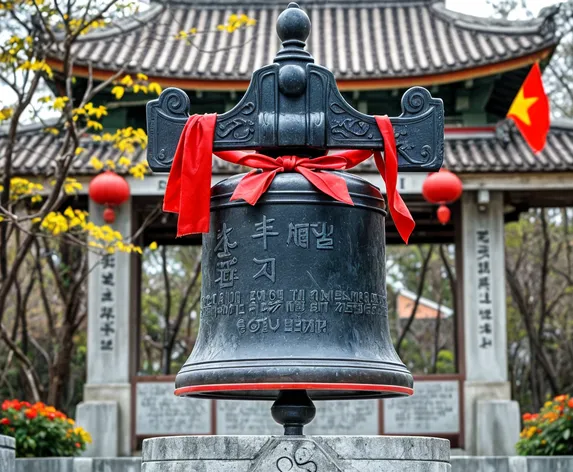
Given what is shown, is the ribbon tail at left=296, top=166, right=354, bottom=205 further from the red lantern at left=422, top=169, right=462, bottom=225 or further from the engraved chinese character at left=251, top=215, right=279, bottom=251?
the red lantern at left=422, top=169, right=462, bottom=225

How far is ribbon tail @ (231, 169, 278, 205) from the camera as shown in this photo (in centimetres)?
470

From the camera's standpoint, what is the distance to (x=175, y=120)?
16.0 ft

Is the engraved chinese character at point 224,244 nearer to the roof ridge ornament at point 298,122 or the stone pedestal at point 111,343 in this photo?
the roof ridge ornament at point 298,122

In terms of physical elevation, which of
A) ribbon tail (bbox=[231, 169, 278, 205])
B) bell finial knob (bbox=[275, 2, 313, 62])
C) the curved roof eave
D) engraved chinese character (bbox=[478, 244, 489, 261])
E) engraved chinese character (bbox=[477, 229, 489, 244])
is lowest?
ribbon tail (bbox=[231, 169, 278, 205])

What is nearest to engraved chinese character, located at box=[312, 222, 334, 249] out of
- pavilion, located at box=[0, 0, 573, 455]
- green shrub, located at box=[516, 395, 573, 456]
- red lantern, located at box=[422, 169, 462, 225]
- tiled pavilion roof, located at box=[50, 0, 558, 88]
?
green shrub, located at box=[516, 395, 573, 456]

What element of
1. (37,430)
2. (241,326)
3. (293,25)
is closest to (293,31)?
(293,25)

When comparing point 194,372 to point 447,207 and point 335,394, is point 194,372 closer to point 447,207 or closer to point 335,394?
point 335,394

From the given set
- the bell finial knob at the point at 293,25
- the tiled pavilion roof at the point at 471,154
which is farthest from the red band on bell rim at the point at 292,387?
the tiled pavilion roof at the point at 471,154

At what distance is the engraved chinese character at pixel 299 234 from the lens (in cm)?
473

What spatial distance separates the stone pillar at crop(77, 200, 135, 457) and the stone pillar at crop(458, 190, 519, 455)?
14.5ft

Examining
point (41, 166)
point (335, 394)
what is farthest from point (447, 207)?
point (335, 394)

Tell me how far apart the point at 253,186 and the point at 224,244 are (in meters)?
0.31

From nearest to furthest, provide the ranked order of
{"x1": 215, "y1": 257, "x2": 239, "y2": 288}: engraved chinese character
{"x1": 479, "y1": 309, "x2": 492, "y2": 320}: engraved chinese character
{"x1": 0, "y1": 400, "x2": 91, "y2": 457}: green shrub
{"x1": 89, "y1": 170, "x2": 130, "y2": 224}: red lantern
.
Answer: {"x1": 215, "y1": 257, "x2": 239, "y2": 288}: engraved chinese character → {"x1": 0, "y1": 400, "x2": 91, "y2": 457}: green shrub → {"x1": 89, "y1": 170, "x2": 130, "y2": 224}: red lantern → {"x1": 479, "y1": 309, "x2": 492, "y2": 320}: engraved chinese character

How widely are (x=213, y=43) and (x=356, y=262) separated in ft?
41.8
